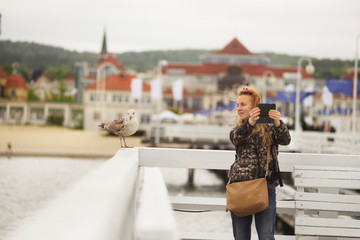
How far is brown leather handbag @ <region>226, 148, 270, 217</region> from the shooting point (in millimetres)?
3555

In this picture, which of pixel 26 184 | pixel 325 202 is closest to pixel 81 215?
pixel 325 202

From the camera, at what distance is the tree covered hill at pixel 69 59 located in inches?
5315

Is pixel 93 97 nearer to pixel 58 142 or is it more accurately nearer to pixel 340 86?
pixel 58 142

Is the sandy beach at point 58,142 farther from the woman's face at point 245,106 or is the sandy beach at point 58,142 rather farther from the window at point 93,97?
the woman's face at point 245,106

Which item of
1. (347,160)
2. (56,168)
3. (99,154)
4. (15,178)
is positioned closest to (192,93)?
(99,154)

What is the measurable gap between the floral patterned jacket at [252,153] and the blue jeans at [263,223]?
134 mm

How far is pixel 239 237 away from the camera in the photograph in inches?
149

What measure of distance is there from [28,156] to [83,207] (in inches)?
2418

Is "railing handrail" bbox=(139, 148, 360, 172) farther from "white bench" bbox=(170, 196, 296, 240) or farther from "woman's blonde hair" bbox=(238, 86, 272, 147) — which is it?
"woman's blonde hair" bbox=(238, 86, 272, 147)

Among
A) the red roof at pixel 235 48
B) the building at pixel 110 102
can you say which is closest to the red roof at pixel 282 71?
the red roof at pixel 235 48

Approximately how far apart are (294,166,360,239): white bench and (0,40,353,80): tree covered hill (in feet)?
434

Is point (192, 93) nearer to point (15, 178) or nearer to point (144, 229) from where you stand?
point (15, 178)

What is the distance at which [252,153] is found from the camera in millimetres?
3660

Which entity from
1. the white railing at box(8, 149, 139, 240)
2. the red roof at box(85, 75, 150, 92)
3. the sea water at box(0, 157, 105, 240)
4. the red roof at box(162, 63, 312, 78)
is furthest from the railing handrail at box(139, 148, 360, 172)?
the red roof at box(162, 63, 312, 78)
